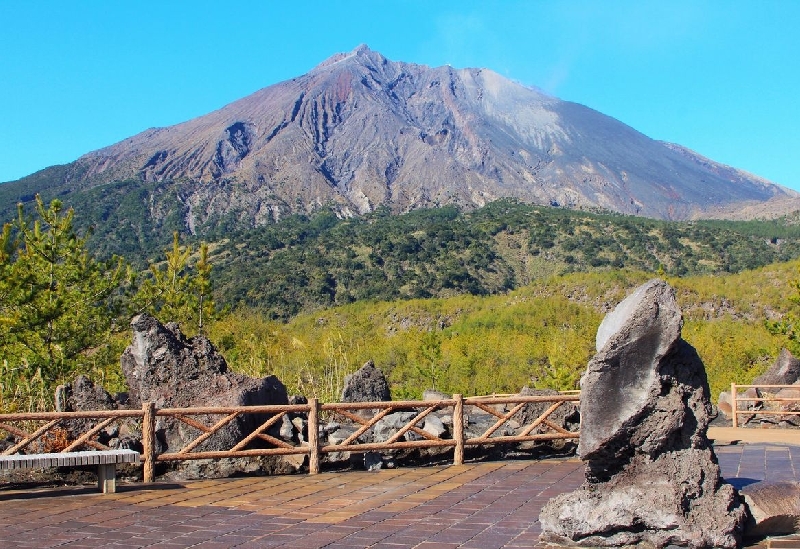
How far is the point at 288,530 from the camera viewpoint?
22.0 feet

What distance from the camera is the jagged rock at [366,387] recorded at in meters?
14.1

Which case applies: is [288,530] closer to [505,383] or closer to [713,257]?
[505,383]

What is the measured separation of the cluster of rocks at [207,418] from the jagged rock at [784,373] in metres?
10.9

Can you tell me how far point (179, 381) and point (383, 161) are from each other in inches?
5353

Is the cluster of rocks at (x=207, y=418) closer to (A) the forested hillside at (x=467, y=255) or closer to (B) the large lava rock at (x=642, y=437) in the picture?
(B) the large lava rock at (x=642, y=437)

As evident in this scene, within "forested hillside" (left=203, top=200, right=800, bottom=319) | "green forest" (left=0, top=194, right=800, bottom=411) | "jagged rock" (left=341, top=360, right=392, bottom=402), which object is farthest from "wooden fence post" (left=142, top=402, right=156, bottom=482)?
"forested hillside" (left=203, top=200, right=800, bottom=319)

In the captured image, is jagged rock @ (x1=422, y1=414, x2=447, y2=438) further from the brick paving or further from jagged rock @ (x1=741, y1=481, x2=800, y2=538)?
jagged rock @ (x1=741, y1=481, x2=800, y2=538)

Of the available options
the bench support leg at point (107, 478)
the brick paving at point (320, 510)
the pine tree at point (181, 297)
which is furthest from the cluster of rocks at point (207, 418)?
the pine tree at point (181, 297)

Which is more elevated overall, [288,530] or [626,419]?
[626,419]

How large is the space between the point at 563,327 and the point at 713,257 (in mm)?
28447

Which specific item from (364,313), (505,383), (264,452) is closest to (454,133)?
(364,313)

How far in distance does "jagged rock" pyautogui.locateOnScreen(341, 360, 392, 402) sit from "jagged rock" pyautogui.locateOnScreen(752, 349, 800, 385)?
11.2 m

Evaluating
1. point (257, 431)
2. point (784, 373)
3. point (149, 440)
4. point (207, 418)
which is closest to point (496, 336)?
point (784, 373)

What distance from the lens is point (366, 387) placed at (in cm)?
1420
